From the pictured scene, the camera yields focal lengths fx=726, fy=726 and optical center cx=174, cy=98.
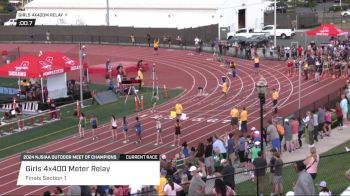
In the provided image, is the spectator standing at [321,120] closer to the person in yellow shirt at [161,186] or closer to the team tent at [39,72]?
the person in yellow shirt at [161,186]

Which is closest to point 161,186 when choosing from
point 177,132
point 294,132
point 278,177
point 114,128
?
point 278,177

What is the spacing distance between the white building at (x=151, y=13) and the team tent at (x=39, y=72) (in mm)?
31480

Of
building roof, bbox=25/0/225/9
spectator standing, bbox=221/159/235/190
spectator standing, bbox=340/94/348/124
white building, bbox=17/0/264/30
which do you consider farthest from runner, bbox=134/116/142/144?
building roof, bbox=25/0/225/9

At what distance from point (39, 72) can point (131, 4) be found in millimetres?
36587

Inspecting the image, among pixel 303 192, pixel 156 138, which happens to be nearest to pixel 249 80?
pixel 156 138

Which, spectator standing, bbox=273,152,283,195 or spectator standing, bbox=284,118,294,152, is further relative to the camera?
spectator standing, bbox=284,118,294,152

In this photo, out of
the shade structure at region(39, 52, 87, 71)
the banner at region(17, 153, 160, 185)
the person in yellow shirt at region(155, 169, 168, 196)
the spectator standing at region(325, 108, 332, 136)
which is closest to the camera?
the banner at region(17, 153, 160, 185)

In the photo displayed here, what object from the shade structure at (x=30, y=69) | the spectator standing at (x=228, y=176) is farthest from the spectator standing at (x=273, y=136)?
the shade structure at (x=30, y=69)

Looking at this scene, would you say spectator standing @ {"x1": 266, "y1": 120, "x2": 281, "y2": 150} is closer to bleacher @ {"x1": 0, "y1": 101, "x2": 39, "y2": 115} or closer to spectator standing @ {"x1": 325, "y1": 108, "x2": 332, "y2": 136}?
spectator standing @ {"x1": 325, "y1": 108, "x2": 332, "y2": 136}

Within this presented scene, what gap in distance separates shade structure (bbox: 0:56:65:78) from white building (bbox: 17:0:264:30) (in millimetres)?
32451

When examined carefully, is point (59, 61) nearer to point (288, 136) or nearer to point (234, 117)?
point (234, 117)

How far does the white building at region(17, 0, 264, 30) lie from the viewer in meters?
71.4

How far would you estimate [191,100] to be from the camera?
3897cm

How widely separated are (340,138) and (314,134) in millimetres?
1223
